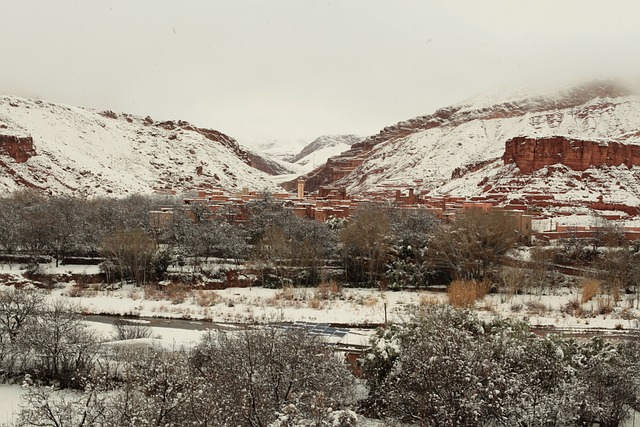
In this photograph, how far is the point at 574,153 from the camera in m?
62.8

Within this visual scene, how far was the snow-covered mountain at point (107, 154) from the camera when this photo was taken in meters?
75.1

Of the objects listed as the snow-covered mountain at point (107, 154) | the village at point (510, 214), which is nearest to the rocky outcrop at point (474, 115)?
the snow-covered mountain at point (107, 154)

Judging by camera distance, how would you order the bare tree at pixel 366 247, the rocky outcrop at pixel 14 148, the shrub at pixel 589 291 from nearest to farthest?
the shrub at pixel 589 291 < the bare tree at pixel 366 247 < the rocky outcrop at pixel 14 148

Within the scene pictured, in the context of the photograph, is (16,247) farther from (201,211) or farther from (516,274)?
(516,274)

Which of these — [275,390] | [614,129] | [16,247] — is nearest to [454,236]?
[275,390]

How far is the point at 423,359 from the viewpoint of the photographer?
11680 mm

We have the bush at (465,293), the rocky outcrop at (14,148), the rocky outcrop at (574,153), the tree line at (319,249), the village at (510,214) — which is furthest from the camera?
the rocky outcrop at (14,148)

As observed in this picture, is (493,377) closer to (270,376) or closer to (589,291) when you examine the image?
(270,376)

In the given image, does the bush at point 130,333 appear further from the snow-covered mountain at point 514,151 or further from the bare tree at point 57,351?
the snow-covered mountain at point 514,151

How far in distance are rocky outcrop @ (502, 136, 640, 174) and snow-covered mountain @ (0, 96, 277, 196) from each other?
51.1m

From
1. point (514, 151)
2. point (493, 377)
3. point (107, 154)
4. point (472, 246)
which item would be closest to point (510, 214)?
point (472, 246)

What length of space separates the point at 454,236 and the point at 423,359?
21632mm

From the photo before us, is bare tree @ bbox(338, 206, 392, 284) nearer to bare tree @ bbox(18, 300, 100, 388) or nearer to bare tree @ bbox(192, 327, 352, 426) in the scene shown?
bare tree @ bbox(18, 300, 100, 388)

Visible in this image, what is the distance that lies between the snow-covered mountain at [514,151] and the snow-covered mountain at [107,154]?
25.2 meters
